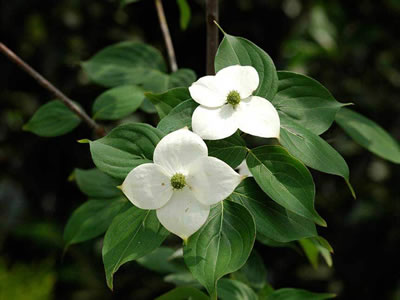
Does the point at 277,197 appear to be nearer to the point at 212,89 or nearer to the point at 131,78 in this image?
the point at 212,89

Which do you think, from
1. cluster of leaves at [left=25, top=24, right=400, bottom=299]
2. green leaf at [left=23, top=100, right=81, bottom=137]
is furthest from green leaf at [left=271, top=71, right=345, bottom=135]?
green leaf at [left=23, top=100, right=81, bottom=137]

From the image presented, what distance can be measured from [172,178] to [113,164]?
3.3 inches

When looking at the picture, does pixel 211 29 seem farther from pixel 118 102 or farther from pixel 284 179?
pixel 284 179

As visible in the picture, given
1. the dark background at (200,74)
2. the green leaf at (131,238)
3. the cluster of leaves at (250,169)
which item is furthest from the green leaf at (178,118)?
the dark background at (200,74)

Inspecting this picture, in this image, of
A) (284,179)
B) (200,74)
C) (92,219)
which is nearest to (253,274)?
(92,219)

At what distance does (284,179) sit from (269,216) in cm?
6

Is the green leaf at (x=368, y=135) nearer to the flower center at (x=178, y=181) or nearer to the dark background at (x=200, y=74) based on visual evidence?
the flower center at (x=178, y=181)

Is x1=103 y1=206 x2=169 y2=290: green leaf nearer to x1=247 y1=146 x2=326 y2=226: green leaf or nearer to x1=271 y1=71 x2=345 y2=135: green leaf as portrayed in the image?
x1=247 y1=146 x2=326 y2=226: green leaf

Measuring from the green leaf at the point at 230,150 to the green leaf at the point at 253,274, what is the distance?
17.4 inches

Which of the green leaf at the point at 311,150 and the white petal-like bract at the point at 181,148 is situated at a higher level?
the white petal-like bract at the point at 181,148

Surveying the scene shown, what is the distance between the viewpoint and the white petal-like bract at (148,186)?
68 cm

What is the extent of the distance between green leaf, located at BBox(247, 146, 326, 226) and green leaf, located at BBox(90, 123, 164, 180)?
0.14 meters

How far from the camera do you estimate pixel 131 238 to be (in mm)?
708

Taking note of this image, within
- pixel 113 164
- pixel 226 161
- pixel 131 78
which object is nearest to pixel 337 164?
pixel 226 161
